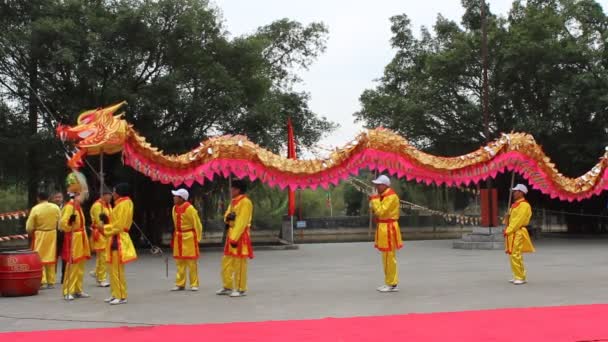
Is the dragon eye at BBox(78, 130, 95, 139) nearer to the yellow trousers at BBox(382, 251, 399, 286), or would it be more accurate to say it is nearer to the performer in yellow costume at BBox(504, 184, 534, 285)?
the yellow trousers at BBox(382, 251, 399, 286)

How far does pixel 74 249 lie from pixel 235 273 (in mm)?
2315

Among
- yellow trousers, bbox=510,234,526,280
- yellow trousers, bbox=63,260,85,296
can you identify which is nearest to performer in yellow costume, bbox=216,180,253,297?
yellow trousers, bbox=63,260,85,296

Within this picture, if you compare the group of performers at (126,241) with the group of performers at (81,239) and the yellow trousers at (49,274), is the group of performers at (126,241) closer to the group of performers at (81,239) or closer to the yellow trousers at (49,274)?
the group of performers at (81,239)

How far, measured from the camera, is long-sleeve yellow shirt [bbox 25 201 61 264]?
10266 millimetres

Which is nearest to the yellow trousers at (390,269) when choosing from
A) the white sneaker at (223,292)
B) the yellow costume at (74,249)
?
the white sneaker at (223,292)

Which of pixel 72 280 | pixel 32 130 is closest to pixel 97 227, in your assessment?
pixel 72 280

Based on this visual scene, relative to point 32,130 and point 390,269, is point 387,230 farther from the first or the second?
point 32,130

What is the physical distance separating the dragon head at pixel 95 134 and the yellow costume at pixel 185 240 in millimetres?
1359

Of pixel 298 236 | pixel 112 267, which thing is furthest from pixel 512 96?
pixel 112 267

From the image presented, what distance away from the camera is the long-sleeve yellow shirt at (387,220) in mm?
9375

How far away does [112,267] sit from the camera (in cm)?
849

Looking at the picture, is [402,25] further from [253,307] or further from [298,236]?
[253,307]

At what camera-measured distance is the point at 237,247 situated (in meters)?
9.19

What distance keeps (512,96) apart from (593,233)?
23.2ft
